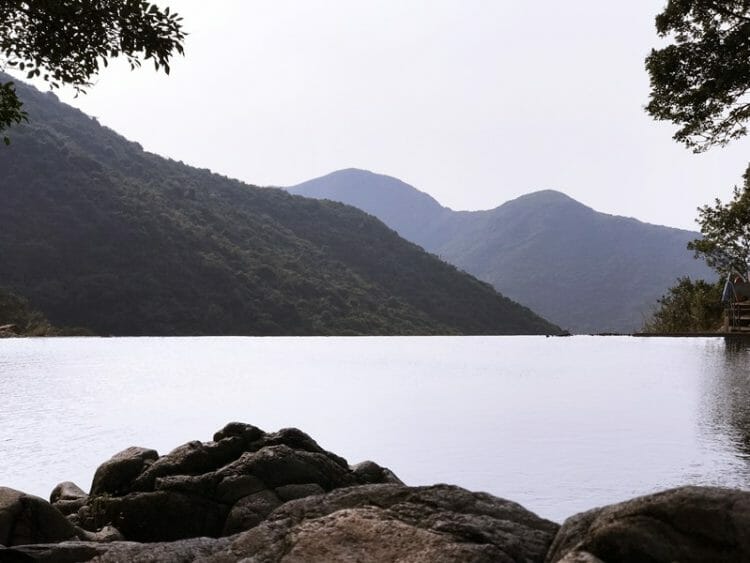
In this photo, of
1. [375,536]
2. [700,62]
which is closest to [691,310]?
[700,62]

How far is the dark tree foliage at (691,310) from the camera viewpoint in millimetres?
45656

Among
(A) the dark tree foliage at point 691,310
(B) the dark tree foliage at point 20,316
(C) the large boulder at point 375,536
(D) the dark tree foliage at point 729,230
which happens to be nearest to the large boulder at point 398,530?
(C) the large boulder at point 375,536

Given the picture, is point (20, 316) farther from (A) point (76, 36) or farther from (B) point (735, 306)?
(A) point (76, 36)

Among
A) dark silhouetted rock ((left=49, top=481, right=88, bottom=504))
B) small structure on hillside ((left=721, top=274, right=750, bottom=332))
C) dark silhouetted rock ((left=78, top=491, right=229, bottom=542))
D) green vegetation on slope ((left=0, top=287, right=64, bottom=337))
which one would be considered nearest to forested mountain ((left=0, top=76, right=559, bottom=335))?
green vegetation on slope ((left=0, top=287, right=64, bottom=337))

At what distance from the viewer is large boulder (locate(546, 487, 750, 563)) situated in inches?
171

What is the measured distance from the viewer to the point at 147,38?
32.1 ft

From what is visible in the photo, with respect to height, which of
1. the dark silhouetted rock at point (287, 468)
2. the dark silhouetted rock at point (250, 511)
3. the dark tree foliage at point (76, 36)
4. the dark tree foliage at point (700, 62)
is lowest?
the dark silhouetted rock at point (250, 511)

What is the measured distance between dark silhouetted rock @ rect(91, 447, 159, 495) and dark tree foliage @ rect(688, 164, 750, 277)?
31.8 m

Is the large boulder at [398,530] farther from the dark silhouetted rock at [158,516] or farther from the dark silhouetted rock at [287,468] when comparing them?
the dark silhouetted rock at [158,516]

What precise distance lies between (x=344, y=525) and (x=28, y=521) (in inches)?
170

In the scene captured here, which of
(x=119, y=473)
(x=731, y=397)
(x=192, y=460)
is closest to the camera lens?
(x=192, y=460)

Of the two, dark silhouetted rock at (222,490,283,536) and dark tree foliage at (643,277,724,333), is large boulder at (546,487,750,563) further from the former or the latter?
dark tree foliage at (643,277,724,333)

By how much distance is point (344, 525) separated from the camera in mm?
5305

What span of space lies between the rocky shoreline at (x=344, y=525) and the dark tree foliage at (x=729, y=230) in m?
31.5
